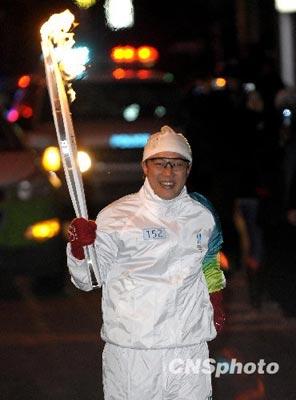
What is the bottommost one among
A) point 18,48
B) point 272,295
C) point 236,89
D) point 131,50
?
point 272,295

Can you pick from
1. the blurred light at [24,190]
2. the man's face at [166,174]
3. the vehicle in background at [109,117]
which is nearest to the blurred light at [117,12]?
the vehicle in background at [109,117]

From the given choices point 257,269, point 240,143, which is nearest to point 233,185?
point 240,143

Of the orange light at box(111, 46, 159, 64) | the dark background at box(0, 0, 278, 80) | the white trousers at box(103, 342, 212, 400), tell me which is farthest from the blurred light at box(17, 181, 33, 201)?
the dark background at box(0, 0, 278, 80)

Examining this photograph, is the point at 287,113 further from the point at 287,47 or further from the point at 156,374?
the point at 287,47

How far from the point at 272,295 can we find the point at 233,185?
1183 millimetres

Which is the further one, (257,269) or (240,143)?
(240,143)

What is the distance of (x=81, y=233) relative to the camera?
5078 mm

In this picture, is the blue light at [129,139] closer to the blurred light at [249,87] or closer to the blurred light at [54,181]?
the blurred light at [249,87]

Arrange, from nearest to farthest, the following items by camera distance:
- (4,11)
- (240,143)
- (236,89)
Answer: (240,143), (236,89), (4,11)

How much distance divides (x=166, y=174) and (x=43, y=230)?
15.6ft

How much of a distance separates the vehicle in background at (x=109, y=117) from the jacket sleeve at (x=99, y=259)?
7590mm

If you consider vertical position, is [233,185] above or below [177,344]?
above

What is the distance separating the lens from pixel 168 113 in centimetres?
1424

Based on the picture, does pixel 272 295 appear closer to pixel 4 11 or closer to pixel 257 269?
pixel 257 269
